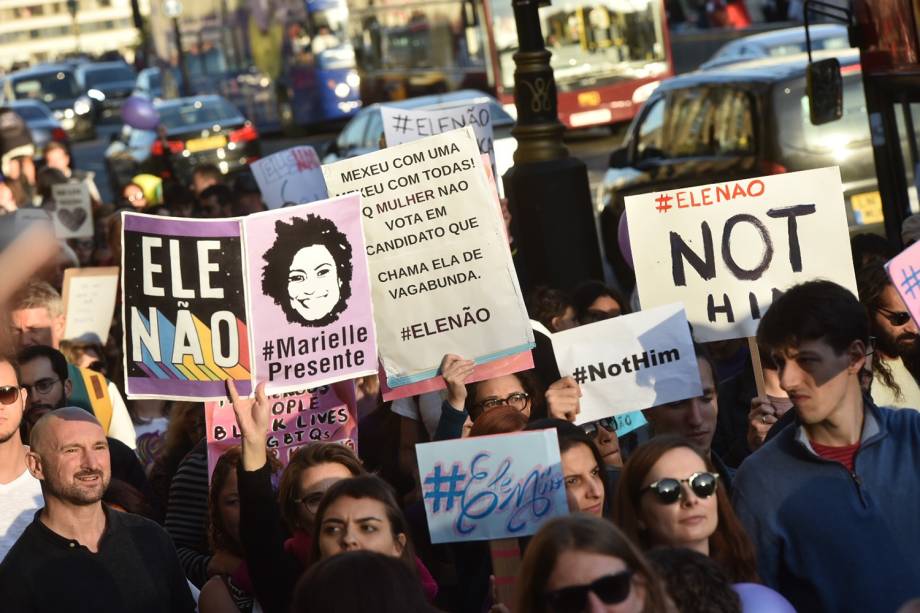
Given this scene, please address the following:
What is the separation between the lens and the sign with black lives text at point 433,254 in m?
6.54

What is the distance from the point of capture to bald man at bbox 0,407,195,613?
5.13 metres

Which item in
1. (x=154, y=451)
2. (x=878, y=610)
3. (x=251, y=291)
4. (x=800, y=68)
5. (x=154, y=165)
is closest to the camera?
(x=878, y=610)

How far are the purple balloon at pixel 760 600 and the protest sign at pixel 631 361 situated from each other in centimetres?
177

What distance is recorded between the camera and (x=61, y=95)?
145ft

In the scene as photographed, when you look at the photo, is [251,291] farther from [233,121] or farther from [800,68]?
[233,121]

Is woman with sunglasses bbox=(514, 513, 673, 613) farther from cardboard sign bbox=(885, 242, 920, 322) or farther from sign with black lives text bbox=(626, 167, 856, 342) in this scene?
sign with black lives text bbox=(626, 167, 856, 342)

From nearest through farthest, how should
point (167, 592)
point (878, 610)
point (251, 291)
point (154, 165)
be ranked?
point (878, 610) → point (167, 592) → point (251, 291) → point (154, 165)

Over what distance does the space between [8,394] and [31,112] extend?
26.8 m

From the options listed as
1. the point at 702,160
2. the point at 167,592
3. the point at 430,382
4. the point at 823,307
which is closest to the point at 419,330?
the point at 430,382

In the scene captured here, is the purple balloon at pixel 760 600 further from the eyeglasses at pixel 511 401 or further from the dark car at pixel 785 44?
the dark car at pixel 785 44

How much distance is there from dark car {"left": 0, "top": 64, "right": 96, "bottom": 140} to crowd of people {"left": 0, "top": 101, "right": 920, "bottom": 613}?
1474 inches

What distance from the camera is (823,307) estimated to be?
15.9 ft

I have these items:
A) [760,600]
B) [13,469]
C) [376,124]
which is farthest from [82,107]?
[760,600]

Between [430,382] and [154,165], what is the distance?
19375mm
